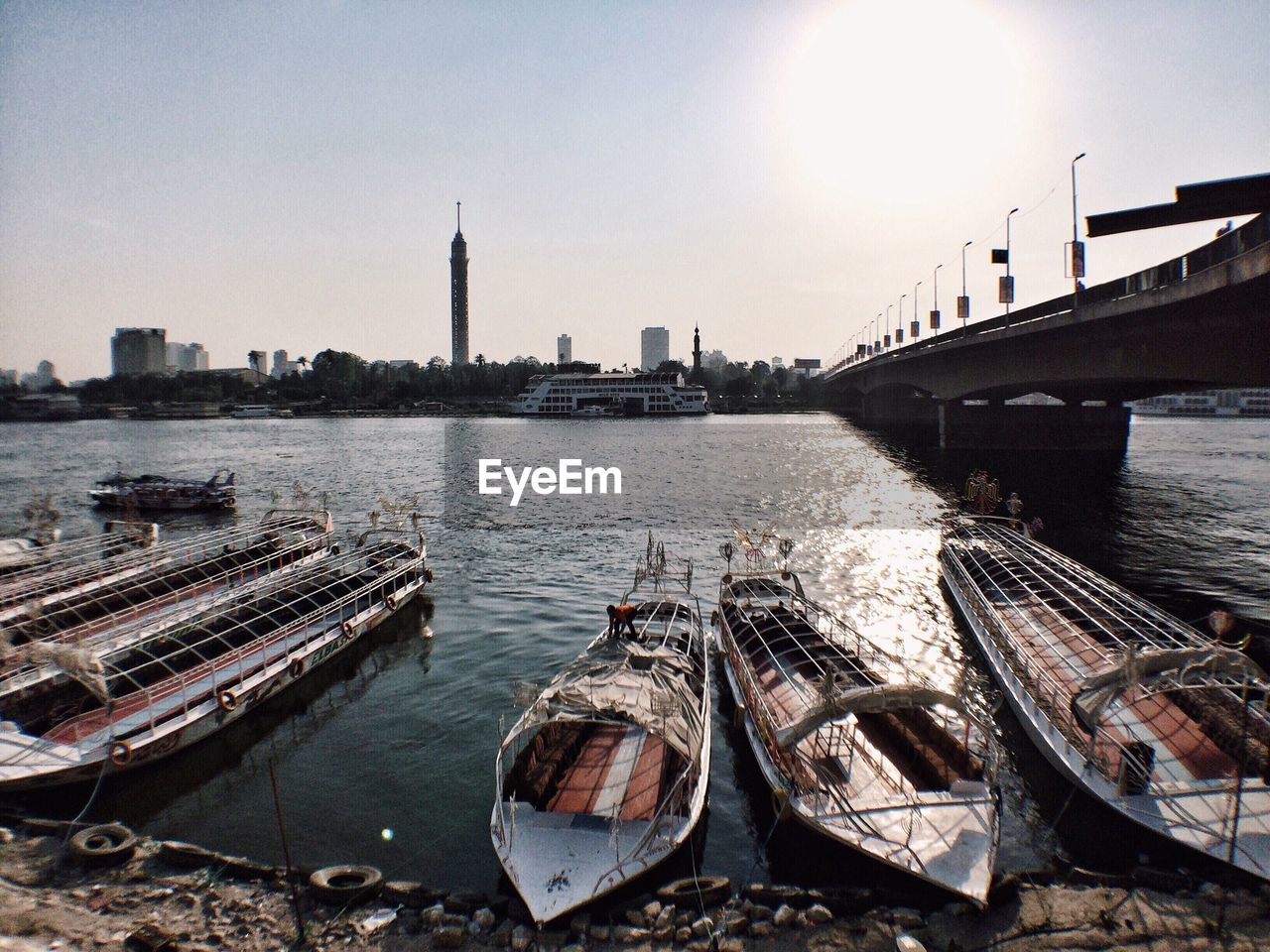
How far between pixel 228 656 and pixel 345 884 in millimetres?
10543

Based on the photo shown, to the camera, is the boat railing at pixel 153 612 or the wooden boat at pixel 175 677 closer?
the wooden boat at pixel 175 677

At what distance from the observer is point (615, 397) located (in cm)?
19138

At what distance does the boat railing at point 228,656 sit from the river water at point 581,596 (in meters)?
1.25

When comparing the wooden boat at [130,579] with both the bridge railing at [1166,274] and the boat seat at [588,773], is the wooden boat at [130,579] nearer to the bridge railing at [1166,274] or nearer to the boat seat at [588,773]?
the boat seat at [588,773]

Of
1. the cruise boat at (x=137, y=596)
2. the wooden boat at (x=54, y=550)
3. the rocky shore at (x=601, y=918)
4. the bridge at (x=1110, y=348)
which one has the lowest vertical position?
the rocky shore at (x=601, y=918)

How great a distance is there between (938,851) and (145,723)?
17.0m

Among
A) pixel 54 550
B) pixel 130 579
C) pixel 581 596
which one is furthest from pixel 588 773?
pixel 54 550

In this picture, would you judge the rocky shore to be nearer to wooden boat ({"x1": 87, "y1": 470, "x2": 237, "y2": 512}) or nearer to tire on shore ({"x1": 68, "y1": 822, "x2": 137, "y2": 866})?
tire on shore ({"x1": 68, "y1": 822, "x2": 137, "y2": 866})

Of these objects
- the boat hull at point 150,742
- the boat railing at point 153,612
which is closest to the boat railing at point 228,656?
the boat hull at point 150,742

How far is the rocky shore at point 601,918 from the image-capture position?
409 inches

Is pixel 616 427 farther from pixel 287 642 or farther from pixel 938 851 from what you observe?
pixel 938 851

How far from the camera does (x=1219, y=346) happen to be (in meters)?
36.0

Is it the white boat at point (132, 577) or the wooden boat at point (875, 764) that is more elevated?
the white boat at point (132, 577)

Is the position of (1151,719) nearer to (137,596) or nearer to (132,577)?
(137,596)
